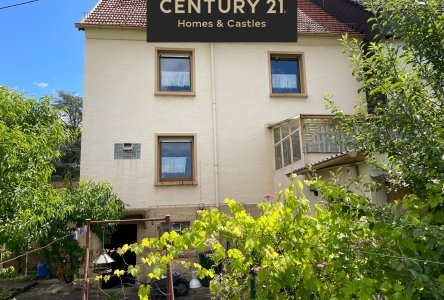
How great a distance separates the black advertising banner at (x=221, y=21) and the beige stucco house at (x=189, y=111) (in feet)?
29.1

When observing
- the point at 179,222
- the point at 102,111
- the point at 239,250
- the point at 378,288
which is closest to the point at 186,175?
the point at 179,222

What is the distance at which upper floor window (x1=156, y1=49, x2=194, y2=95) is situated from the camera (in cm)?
1298

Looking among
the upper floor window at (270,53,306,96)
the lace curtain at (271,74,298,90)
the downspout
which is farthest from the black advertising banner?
the lace curtain at (271,74,298,90)

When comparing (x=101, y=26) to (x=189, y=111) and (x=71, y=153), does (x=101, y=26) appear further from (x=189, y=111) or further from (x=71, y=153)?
(x=71, y=153)

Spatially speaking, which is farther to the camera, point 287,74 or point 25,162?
point 287,74

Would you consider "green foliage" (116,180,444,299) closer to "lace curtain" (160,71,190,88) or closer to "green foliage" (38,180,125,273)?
→ "green foliage" (38,180,125,273)

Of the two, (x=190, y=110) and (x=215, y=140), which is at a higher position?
(x=190, y=110)

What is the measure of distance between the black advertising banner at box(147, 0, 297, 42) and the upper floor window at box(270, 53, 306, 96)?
36.1ft

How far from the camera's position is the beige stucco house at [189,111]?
12.0 m

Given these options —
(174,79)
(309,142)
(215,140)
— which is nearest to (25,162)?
(309,142)

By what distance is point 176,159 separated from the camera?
40.9 ft

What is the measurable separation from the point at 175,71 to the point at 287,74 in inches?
155

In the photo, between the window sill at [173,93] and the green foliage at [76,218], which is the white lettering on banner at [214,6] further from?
the window sill at [173,93]

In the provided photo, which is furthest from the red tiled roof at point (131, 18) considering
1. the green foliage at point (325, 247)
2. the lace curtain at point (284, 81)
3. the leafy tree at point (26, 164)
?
the green foliage at point (325, 247)
